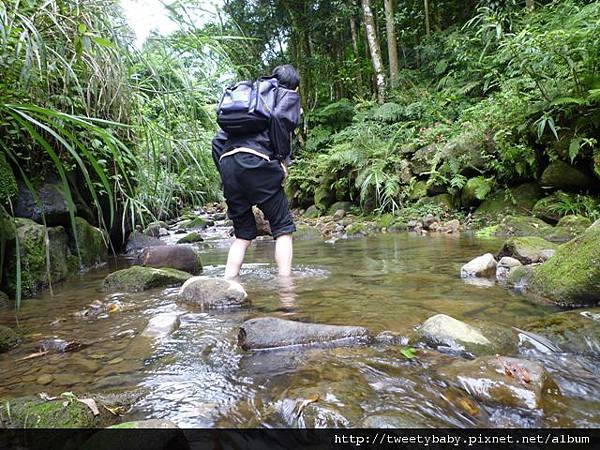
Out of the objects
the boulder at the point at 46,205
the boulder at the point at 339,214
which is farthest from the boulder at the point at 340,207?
the boulder at the point at 46,205

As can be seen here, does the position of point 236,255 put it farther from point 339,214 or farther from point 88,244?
point 339,214

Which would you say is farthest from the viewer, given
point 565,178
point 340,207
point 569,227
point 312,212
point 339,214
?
point 312,212

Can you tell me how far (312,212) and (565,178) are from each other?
7023 mm

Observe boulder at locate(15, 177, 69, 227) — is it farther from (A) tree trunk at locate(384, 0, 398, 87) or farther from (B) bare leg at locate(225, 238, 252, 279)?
(A) tree trunk at locate(384, 0, 398, 87)

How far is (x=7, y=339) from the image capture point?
2184mm

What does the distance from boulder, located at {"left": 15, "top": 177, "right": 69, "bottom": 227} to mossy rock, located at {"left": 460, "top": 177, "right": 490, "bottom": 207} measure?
650cm

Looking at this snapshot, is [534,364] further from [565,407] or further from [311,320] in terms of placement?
[311,320]

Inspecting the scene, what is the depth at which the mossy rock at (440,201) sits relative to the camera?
28.0 feet

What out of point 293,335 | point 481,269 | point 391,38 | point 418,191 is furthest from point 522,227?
point 391,38

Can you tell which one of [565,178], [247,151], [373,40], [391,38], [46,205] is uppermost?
[391,38]

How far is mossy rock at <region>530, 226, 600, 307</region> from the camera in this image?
8.21 feet

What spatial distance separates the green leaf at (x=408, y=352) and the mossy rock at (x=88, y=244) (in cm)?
398

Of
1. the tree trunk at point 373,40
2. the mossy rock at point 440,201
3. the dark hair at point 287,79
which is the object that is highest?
the tree trunk at point 373,40

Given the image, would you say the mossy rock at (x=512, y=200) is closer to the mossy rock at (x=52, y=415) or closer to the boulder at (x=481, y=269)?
the boulder at (x=481, y=269)
